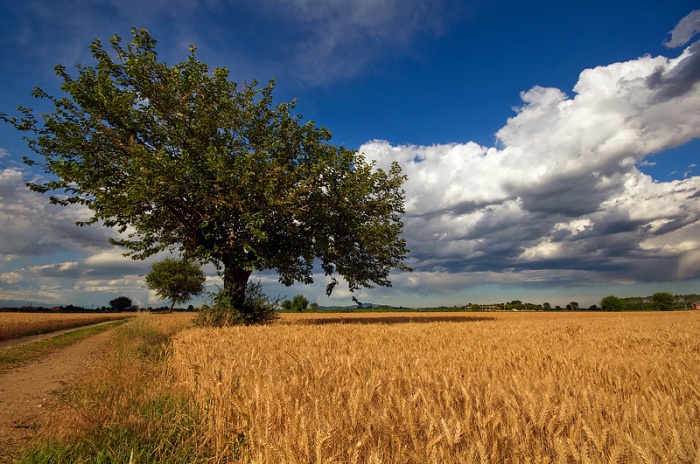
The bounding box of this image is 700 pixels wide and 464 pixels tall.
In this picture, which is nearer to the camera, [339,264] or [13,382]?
[13,382]

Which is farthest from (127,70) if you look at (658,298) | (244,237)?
(658,298)

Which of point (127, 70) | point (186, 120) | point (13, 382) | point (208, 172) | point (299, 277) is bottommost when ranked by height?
point (13, 382)

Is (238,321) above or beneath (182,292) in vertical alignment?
beneath

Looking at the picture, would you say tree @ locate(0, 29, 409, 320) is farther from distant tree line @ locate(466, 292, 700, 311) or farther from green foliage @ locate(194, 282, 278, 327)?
distant tree line @ locate(466, 292, 700, 311)

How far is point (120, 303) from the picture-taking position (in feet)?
460

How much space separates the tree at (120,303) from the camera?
138m

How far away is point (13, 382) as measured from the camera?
1030 cm

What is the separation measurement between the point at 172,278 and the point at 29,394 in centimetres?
7271

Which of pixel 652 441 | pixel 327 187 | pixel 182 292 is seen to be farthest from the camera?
pixel 182 292

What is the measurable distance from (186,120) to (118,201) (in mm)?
5426

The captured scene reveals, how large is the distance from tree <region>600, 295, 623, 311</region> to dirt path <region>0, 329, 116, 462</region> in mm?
120168

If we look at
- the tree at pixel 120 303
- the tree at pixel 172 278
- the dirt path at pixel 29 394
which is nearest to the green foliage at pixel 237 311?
the dirt path at pixel 29 394

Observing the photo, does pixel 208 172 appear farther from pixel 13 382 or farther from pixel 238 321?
pixel 13 382

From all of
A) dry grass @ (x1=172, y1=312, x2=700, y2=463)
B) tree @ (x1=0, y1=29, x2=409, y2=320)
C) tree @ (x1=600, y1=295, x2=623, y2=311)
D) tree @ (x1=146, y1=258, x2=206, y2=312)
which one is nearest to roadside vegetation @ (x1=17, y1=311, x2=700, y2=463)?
dry grass @ (x1=172, y1=312, x2=700, y2=463)
